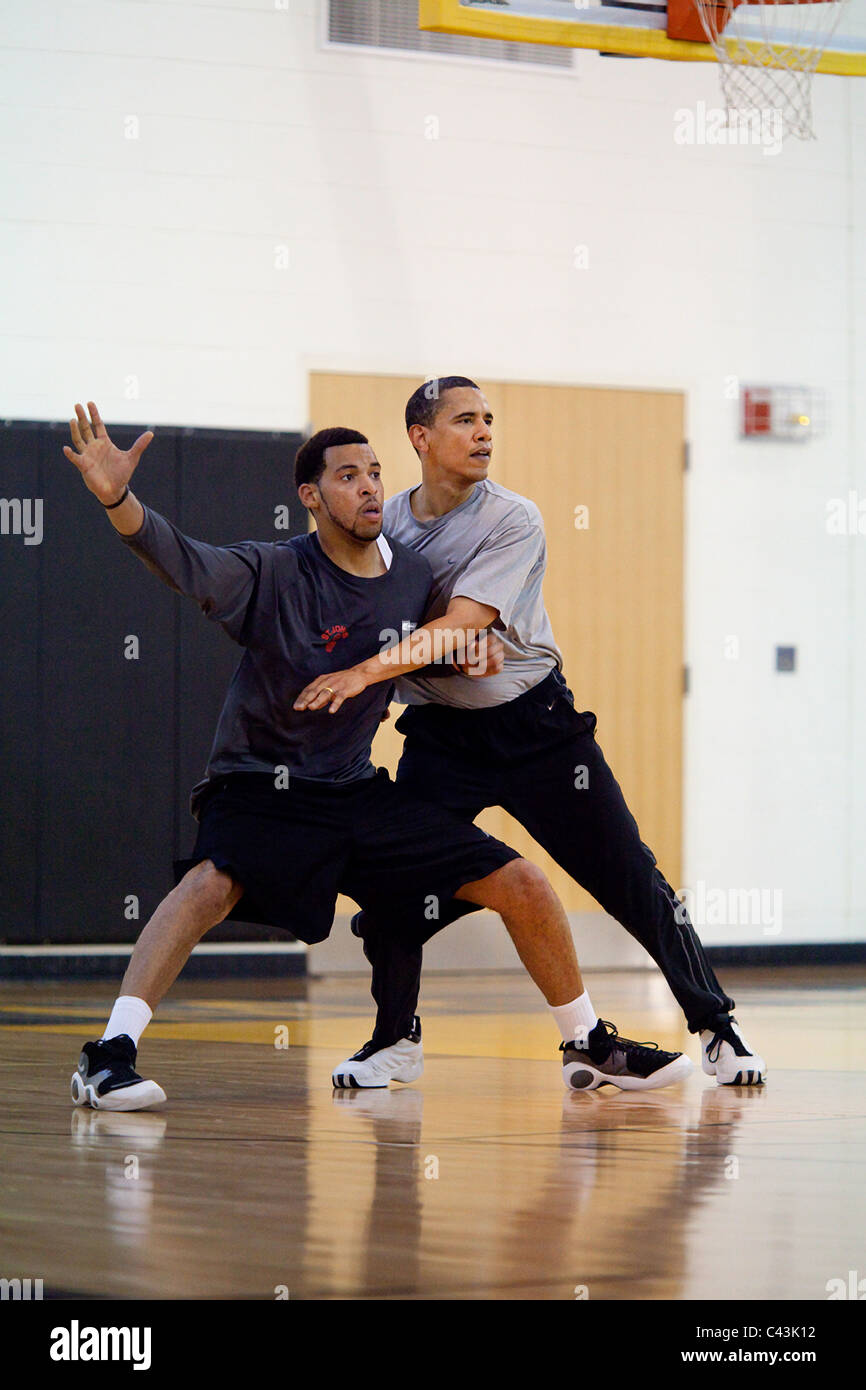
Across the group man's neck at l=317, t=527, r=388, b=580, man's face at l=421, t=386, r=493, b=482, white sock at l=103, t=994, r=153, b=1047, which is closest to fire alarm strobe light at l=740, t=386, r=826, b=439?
man's face at l=421, t=386, r=493, b=482

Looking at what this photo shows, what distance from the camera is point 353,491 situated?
4.02 m

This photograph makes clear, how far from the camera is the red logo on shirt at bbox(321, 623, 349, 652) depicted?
399cm

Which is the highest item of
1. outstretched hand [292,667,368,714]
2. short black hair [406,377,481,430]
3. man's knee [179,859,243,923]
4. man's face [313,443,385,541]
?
short black hair [406,377,481,430]

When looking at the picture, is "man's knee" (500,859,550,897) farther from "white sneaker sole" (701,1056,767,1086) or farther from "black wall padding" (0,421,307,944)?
"black wall padding" (0,421,307,944)

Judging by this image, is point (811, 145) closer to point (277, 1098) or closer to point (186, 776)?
point (186, 776)

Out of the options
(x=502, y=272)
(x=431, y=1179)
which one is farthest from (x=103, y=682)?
(x=431, y=1179)

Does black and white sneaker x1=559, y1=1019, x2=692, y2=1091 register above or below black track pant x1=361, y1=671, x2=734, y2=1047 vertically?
below

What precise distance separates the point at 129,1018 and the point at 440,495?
142cm

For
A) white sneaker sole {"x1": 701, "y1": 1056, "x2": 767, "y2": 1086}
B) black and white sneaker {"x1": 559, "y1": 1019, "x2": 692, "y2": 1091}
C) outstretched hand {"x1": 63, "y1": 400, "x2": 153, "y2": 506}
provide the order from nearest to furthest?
outstretched hand {"x1": 63, "y1": 400, "x2": 153, "y2": 506} < black and white sneaker {"x1": 559, "y1": 1019, "x2": 692, "y2": 1091} < white sneaker sole {"x1": 701, "y1": 1056, "x2": 767, "y2": 1086}

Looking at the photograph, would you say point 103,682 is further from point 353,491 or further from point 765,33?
point 353,491

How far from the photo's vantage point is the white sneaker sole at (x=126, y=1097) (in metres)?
3.72

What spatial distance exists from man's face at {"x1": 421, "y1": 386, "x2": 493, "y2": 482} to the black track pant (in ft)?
1.78

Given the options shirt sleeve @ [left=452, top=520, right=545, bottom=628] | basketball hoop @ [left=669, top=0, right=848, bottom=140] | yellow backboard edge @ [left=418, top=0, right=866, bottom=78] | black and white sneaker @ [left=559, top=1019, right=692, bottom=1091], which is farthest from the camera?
basketball hoop @ [left=669, top=0, right=848, bottom=140]
